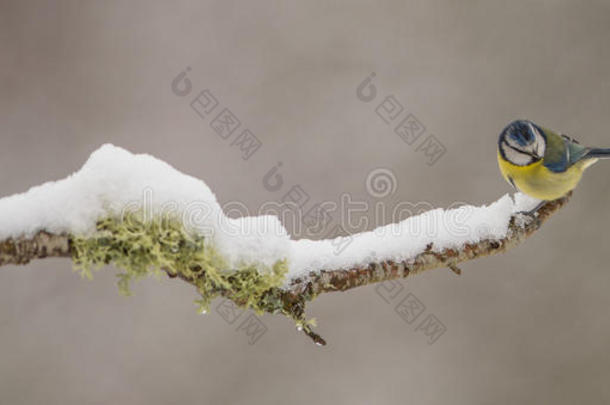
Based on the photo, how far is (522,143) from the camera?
4.62 feet

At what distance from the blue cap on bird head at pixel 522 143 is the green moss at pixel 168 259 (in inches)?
31.3

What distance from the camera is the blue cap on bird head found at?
1.40m

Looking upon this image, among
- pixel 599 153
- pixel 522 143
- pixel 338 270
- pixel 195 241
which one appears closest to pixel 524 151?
pixel 522 143

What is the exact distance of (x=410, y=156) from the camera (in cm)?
257

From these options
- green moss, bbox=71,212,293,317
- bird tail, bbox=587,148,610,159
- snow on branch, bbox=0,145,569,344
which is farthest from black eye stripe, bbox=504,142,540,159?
green moss, bbox=71,212,293,317

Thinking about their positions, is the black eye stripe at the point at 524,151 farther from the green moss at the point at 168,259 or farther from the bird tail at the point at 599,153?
the green moss at the point at 168,259

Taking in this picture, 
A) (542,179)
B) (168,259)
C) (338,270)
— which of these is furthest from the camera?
(542,179)

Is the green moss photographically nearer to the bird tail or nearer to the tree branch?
the tree branch

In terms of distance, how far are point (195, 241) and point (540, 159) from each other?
3.24 ft

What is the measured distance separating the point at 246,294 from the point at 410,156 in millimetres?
1786

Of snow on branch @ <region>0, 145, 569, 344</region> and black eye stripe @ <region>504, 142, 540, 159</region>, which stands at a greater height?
snow on branch @ <region>0, 145, 569, 344</region>

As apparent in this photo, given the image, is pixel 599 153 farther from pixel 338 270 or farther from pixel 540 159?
pixel 338 270

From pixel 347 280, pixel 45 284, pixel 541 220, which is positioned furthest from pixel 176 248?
pixel 45 284

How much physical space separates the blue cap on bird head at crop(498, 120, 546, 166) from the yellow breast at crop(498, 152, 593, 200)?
0.02 meters
